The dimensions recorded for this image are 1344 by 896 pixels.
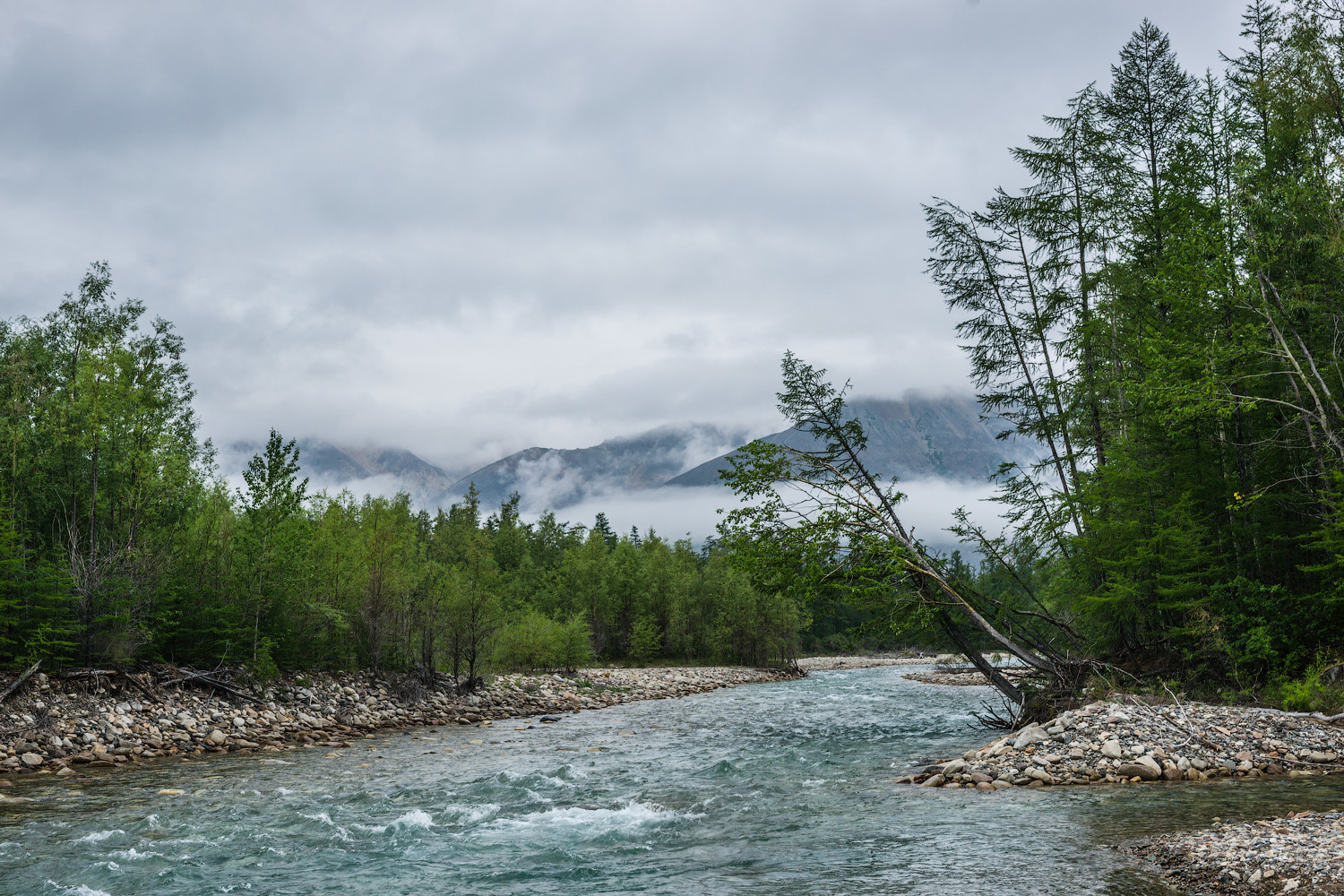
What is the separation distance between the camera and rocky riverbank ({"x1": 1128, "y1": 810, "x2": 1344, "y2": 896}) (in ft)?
26.6

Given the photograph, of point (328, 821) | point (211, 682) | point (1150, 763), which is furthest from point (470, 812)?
point (211, 682)

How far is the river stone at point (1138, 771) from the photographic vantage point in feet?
48.2

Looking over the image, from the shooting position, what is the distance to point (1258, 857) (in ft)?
29.1

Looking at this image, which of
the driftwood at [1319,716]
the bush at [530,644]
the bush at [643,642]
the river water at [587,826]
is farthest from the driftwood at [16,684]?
the bush at [643,642]

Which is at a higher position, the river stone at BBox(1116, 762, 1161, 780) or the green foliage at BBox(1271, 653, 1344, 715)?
the green foliage at BBox(1271, 653, 1344, 715)

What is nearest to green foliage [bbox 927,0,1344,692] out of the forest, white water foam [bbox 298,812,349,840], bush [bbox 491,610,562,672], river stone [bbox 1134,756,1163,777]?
the forest

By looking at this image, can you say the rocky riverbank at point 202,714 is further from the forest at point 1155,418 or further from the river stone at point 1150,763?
the river stone at point 1150,763

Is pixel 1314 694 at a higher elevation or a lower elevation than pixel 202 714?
higher

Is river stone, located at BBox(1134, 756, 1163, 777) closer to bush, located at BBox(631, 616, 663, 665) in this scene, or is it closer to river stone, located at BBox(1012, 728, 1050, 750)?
river stone, located at BBox(1012, 728, 1050, 750)

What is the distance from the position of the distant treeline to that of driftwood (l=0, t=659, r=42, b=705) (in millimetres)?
738

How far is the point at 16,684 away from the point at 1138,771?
1054 inches

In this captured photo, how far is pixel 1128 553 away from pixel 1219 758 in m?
7.56

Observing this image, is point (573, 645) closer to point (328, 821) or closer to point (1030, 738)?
point (1030, 738)

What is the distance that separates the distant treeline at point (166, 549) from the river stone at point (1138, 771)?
26483mm
